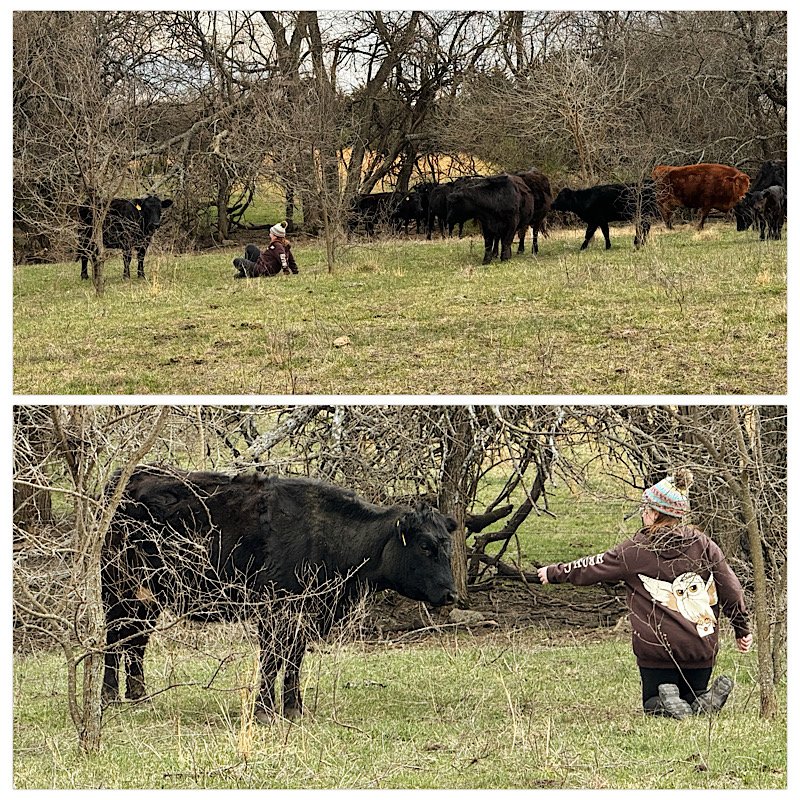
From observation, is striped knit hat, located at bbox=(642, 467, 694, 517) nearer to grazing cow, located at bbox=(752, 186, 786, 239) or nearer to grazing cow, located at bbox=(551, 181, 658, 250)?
grazing cow, located at bbox=(551, 181, 658, 250)

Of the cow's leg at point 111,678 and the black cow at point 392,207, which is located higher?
the black cow at point 392,207

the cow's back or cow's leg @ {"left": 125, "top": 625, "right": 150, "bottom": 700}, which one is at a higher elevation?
the cow's back

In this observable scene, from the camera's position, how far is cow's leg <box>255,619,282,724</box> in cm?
834

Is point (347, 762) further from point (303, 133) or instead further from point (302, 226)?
point (302, 226)

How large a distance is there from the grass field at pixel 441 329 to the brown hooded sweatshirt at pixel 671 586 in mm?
2437

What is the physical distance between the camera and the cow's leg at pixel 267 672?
8.34 m

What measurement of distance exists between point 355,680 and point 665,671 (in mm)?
3007

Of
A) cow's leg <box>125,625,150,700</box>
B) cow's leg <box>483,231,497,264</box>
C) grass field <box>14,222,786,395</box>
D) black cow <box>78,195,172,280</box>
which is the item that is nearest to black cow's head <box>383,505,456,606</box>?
grass field <box>14,222,786,395</box>

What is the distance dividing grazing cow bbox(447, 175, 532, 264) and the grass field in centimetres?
59

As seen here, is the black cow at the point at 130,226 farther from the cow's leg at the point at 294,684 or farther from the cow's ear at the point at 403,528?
the cow's leg at the point at 294,684

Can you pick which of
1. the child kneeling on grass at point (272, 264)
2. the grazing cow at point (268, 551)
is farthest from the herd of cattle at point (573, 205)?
the grazing cow at point (268, 551)

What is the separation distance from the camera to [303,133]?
17359 millimetres

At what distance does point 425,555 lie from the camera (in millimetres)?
8867

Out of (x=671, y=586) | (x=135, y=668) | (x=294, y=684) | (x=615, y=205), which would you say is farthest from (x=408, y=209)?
(x=671, y=586)
